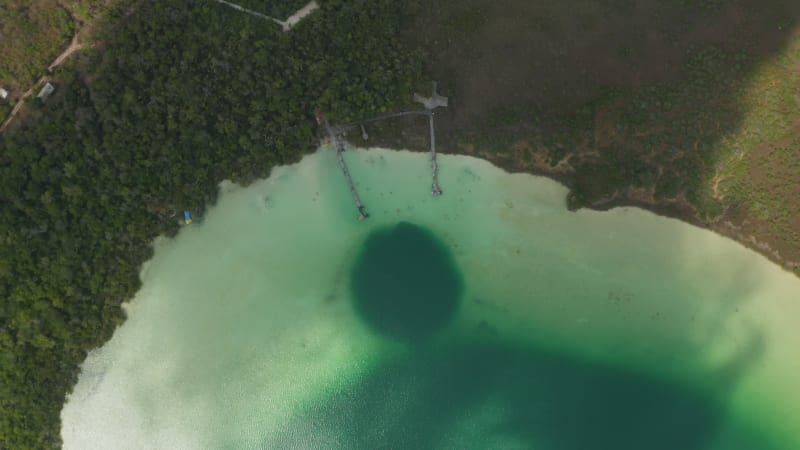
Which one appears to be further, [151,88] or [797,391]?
[797,391]

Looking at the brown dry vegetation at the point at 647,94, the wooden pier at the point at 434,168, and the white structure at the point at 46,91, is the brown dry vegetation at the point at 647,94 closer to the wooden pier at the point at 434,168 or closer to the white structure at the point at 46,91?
the wooden pier at the point at 434,168

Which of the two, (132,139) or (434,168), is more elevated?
(132,139)

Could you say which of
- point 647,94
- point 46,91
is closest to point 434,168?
point 647,94

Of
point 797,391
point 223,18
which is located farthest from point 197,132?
point 797,391

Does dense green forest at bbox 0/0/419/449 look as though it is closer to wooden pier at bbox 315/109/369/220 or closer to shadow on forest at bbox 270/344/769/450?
wooden pier at bbox 315/109/369/220

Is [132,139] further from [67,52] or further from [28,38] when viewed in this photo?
[28,38]

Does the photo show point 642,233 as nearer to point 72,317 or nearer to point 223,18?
point 223,18

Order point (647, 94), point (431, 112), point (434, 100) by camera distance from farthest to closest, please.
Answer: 1. point (431, 112)
2. point (434, 100)
3. point (647, 94)
